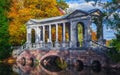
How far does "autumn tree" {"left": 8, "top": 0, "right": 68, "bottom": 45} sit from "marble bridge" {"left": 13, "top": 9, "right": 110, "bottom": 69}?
1.98 metres

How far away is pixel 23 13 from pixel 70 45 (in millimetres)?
12006

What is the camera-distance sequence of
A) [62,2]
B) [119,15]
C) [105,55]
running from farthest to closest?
[62,2]
[105,55]
[119,15]

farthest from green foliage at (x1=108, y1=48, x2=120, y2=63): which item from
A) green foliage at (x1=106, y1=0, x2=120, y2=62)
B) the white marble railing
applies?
the white marble railing

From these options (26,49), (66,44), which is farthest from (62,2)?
(66,44)

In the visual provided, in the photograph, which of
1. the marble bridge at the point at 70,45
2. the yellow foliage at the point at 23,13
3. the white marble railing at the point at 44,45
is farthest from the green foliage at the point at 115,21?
the yellow foliage at the point at 23,13

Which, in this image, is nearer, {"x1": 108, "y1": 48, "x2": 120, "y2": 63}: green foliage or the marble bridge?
{"x1": 108, "y1": 48, "x2": 120, "y2": 63}: green foliage

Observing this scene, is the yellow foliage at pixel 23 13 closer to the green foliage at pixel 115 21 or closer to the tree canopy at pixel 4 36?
the tree canopy at pixel 4 36

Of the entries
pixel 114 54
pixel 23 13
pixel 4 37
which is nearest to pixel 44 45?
pixel 4 37

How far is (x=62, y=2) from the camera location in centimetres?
7438

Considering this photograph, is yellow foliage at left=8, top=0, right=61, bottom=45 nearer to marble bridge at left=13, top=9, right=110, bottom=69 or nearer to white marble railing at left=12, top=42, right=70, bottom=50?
marble bridge at left=13, top=9, right=110, bottom=69

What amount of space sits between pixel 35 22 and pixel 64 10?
79.7 ft

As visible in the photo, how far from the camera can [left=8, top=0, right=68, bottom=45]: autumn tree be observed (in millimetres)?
53625

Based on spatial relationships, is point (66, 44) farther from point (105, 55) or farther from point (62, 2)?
point (62, 2)

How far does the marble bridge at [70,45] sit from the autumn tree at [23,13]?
1.98m
